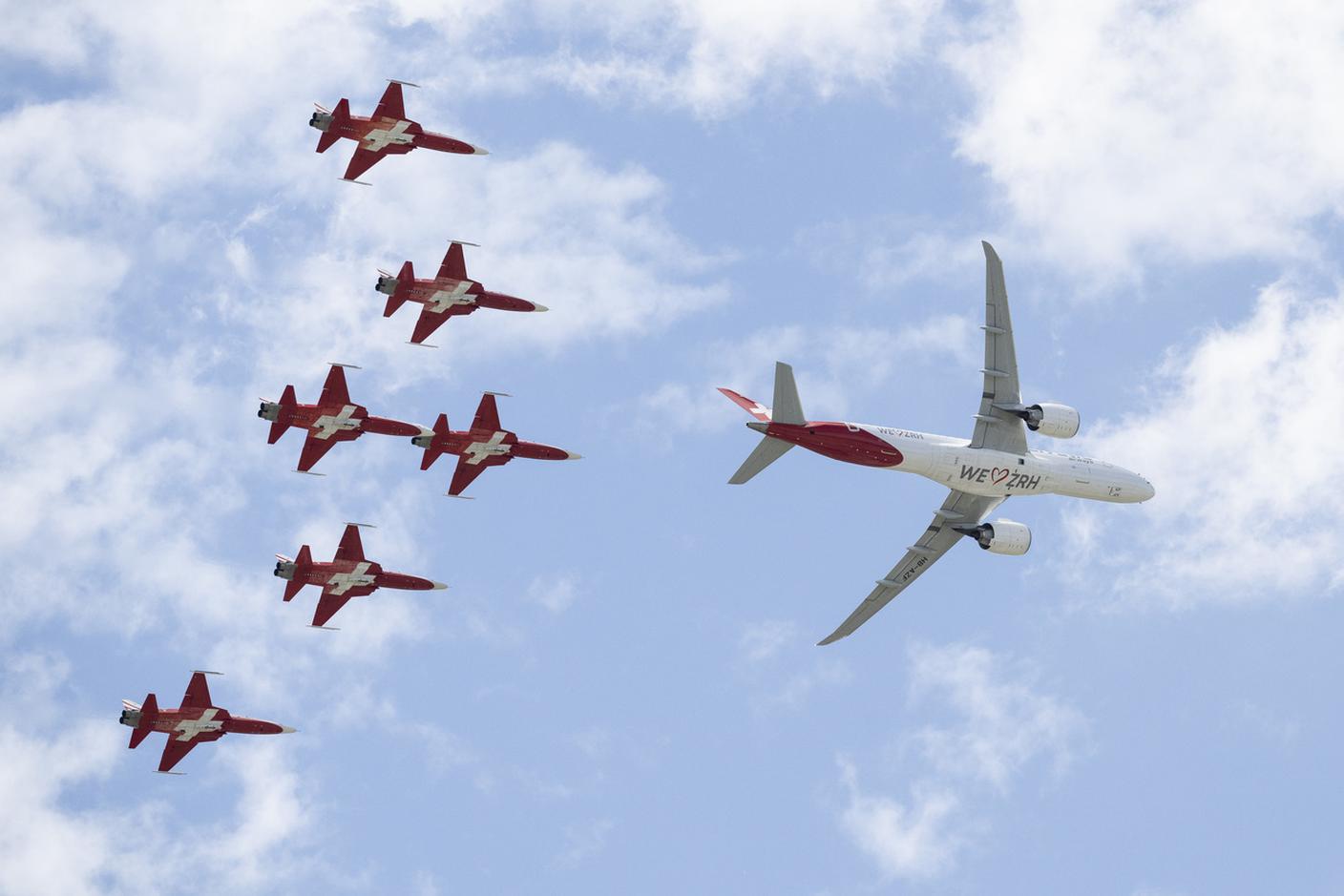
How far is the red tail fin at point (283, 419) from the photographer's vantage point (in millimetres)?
102688

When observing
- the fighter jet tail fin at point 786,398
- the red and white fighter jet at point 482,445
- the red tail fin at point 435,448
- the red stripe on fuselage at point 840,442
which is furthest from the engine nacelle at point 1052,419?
A: the red tail fin at point 435,448

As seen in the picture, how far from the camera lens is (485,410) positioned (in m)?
107

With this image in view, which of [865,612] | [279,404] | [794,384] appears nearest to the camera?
[794,384]

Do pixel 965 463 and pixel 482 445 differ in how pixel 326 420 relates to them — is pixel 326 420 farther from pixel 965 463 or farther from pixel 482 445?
pixel 965 463

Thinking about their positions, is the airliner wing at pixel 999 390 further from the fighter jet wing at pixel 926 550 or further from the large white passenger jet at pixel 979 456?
the fighter jet wing at pixel 926 550

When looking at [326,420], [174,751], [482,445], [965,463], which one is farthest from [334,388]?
[965,463]

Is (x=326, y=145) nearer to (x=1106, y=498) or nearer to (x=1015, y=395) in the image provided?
(x=1015, y=395)

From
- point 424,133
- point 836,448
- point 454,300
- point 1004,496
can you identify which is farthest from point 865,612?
point 424,133

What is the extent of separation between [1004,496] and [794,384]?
17.4m

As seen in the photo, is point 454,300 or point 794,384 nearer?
point 794,384

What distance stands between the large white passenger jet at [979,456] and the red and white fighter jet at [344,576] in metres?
21.1

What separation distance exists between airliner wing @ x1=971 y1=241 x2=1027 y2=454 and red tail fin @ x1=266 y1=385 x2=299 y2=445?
34962 mm

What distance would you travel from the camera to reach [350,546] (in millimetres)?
107188

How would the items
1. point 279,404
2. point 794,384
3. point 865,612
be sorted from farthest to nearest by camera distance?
1. point 865,612
2. point 279,404
3. point 794,384
